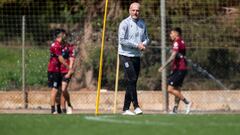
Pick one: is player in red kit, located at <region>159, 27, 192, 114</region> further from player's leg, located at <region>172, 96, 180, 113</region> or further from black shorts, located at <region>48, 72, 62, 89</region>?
black shorts, located at <region>48, 72, 62, 89</region>

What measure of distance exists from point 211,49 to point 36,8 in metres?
5.08

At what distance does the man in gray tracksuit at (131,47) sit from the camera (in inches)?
551

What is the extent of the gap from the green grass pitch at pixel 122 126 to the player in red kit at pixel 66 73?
5805mm

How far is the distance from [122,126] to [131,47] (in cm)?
386

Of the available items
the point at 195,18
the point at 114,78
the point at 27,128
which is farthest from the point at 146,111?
the point at 27,128

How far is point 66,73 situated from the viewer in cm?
1795

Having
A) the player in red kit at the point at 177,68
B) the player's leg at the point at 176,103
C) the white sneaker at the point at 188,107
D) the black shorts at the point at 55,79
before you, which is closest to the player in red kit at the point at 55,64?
the black shorts at the point at 55,79

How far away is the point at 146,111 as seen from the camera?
19.1m

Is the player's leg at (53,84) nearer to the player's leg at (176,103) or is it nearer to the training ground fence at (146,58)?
the training ground fence at (146,58)

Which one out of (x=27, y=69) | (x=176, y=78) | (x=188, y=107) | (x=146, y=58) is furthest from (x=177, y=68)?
(x=27, y=69)

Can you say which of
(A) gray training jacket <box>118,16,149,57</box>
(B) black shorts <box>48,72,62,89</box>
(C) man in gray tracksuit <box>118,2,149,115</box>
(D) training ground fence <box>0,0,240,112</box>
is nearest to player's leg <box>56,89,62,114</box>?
(B) black shorts <box>48,72,62,89</box>

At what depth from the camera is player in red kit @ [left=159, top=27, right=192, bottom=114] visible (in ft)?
58.8

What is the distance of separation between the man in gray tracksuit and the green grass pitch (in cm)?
208

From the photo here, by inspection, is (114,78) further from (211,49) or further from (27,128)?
(27,128)
